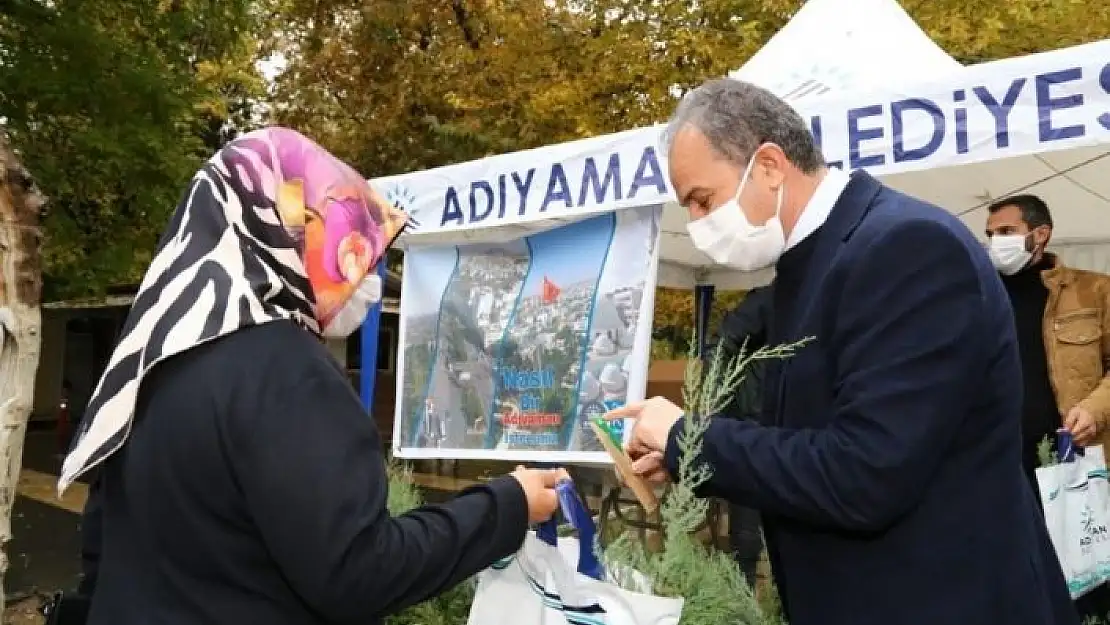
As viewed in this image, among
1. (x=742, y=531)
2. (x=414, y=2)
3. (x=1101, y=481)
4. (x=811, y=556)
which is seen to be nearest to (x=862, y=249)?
(x=811, y=556)

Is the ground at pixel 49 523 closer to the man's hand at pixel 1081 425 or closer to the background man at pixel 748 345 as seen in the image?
the background man at pixel 748 345

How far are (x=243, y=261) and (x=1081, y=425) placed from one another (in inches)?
119

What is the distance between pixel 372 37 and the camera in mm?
12469

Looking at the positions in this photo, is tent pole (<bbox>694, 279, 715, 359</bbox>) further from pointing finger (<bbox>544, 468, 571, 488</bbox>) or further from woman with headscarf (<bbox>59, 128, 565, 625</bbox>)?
woman with headscarf (<bbox>59, 128, 565, 625</bbox>)

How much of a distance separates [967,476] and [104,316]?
22.3m

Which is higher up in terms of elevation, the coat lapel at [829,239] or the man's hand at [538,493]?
the coat lapel at [829,239]

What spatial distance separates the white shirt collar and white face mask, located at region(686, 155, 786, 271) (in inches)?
1.3

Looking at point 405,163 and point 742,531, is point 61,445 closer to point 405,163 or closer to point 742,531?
point 405,163

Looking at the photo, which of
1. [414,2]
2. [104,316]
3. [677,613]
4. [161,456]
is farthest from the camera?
[104,316]

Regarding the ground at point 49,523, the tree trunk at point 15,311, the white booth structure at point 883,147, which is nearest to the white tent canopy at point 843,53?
the white booth structure at point 883,147

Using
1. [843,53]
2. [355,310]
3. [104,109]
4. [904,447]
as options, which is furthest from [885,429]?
[104,109]

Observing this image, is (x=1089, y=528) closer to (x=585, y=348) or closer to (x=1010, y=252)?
(x=1010, y=252)

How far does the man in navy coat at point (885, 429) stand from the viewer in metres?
1.30

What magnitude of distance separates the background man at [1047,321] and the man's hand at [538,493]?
8.41 ft
